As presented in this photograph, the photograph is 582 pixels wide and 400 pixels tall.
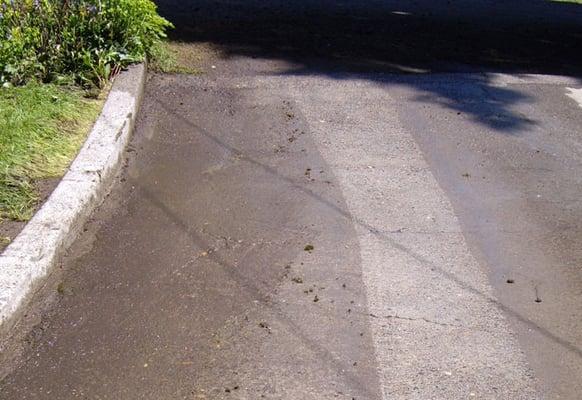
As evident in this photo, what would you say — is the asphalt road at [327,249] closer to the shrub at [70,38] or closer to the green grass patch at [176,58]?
the green grass patch at [176,58]

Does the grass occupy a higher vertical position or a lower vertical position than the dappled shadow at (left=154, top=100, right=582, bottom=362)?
higher

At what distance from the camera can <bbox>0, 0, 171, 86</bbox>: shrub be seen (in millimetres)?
6750

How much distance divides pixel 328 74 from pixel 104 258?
423 centimetres

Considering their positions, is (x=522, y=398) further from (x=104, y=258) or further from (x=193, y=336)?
(x=104, y=258)

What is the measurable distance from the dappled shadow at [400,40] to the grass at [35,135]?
2703 mm

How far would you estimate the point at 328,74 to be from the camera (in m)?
8.37

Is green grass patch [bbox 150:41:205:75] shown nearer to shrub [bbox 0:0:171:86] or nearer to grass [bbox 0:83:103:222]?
shrub [bbox 0:0:171:86]

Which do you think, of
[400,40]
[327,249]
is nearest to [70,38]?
[327,249]

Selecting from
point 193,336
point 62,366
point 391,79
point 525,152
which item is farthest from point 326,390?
point 391,79

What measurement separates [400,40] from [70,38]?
4333 mm

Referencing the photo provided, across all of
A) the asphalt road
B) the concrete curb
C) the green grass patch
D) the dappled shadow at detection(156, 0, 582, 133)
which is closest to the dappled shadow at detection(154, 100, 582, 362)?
the asphalt road

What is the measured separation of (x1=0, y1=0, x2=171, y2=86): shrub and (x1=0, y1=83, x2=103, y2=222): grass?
0.27 meters

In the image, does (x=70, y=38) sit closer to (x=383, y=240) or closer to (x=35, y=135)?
(x=35, y=135)

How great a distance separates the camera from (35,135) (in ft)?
18.8
